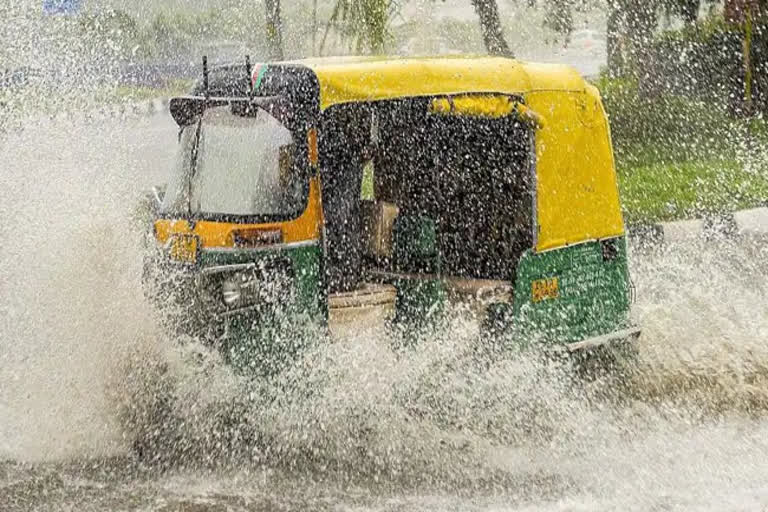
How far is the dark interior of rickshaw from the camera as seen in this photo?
7.17 metres

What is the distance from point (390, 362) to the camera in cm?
666

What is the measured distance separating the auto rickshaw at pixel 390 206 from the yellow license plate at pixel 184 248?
2cm

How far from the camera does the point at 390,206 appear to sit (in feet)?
24.0

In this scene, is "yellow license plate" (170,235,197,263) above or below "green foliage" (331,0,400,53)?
above

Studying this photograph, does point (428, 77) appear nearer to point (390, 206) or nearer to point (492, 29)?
point (390, 206)

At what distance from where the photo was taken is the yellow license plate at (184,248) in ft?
21.2

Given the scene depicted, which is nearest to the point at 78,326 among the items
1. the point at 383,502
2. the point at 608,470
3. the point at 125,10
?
the point at 383,502

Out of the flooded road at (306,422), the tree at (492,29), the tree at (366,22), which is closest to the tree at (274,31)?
the tree at (366,22)

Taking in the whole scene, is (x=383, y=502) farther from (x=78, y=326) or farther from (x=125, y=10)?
(x=125, y=10)

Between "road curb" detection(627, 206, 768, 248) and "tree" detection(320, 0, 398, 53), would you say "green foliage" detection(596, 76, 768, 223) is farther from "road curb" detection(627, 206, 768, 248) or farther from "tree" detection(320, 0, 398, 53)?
"tree" detection(320, 0, 398, 53)

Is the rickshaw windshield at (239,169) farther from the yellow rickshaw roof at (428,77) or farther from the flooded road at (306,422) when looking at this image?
the flooded road at (306,422)

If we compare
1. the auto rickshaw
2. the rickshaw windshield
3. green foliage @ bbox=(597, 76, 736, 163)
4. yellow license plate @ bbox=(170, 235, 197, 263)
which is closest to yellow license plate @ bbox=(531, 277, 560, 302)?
the auto rickshaw

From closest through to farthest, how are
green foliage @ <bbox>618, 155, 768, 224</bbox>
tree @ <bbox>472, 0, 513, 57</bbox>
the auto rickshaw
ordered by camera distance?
the auto rickshaw < green foliage @ <bbox>618, 155, 768, 224</bbox> < tree @ <bbox>472, 0, 513, 57</bbox>

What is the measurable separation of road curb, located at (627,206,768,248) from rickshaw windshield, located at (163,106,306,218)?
6.83 meters
